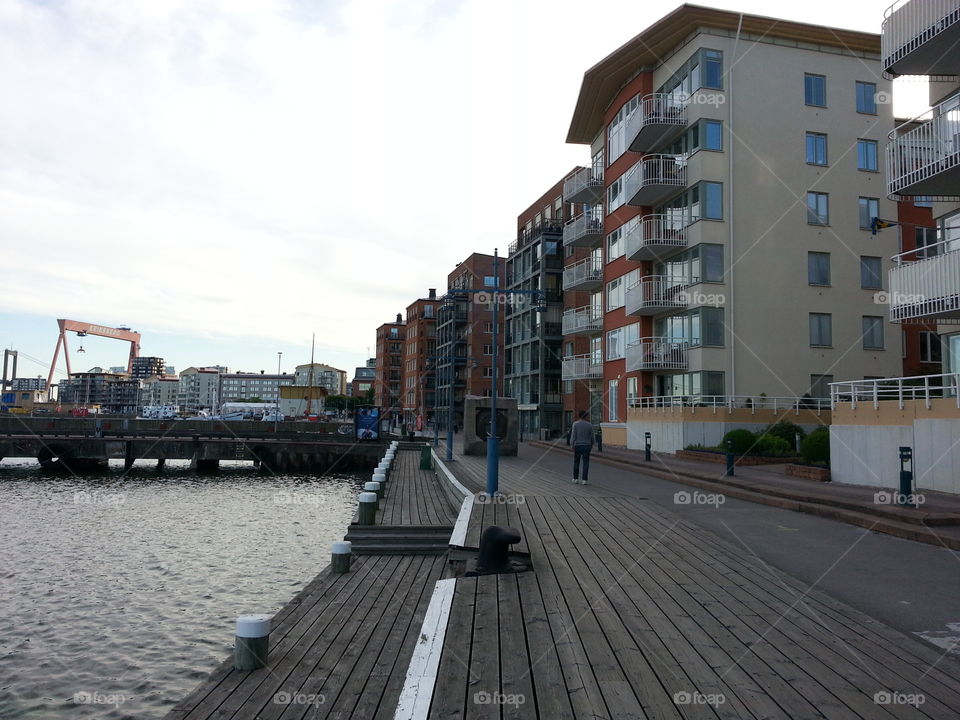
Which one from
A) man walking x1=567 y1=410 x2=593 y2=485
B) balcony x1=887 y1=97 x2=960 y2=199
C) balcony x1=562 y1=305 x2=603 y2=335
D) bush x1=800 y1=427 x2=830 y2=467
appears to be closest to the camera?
balcony x1=887 y1=97 x2=960 y2=199

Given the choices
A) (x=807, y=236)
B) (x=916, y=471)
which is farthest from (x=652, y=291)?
(x=916, y=471)

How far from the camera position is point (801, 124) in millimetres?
31922

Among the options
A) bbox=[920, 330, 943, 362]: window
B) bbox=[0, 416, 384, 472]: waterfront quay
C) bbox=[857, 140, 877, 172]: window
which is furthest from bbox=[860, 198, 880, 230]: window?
bbox=[0, 416, 384, 472]: waterfront quay

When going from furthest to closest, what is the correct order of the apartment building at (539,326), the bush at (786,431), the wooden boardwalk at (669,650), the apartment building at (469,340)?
1. the apartment building at (469,340)
2. the apartment building at (539,326)
3. the bush at (786,431)
4. the wooden boardwalk at (669,650)

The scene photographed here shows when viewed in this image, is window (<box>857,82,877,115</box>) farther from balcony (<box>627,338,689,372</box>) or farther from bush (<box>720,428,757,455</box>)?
bush (<box>720,428,757,455</box>)

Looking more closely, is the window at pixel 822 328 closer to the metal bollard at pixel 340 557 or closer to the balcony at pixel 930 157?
the balcony at pixel 930 157

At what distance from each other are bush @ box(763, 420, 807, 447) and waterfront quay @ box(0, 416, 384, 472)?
30.0m

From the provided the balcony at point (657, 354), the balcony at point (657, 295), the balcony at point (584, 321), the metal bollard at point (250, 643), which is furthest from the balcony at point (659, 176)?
the metal bollard at point (250, 643)

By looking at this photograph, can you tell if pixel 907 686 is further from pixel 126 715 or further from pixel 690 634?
pixel 126 715

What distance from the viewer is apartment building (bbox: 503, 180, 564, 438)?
5938cm

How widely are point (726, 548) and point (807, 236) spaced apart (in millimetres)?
25847

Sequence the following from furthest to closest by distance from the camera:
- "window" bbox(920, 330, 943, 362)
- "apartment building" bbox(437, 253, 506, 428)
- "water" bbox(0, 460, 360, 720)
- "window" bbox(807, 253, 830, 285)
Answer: "apartment building" bbox(437, 253, 506, 428) → "window" bbox(920, 330, 943, 362) → "window" bbox(807, 253, 830, 285) → "water" bbox(0, 460, 360, 720)

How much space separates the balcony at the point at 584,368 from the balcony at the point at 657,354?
9.07 meters

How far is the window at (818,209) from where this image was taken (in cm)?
3167
